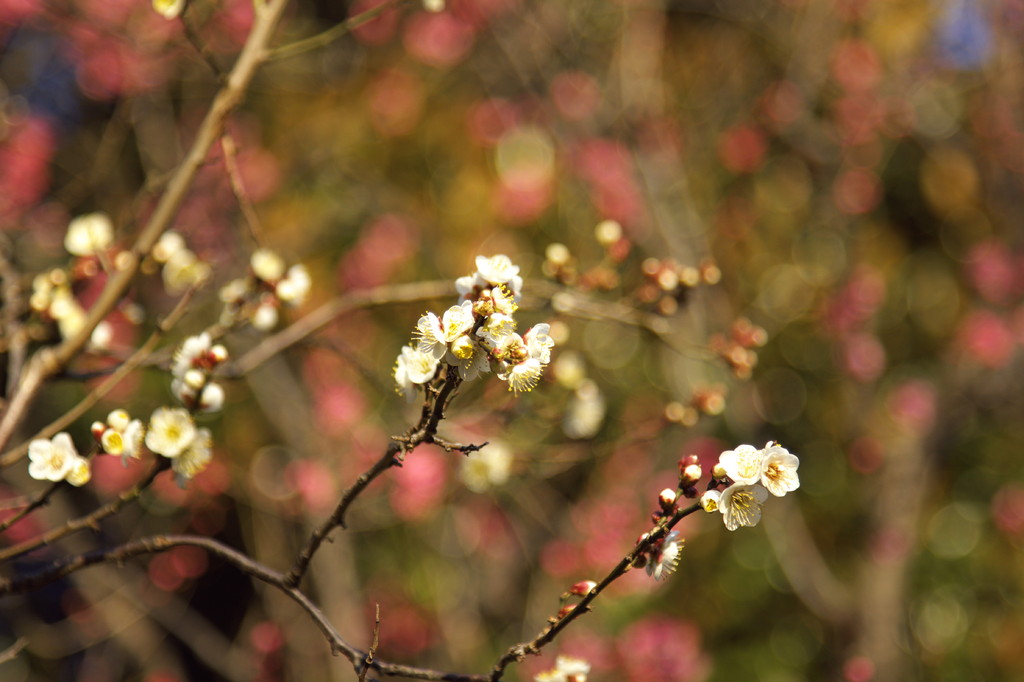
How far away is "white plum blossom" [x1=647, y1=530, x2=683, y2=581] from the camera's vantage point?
102 centimetres

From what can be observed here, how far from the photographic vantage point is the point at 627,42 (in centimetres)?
389

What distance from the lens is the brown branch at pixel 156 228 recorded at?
1.32 metres

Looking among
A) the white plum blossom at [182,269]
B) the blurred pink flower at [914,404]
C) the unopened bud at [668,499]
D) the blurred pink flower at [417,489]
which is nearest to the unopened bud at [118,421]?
the white plum blossom at [182,269]

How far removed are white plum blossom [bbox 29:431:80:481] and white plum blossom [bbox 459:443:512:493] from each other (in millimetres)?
932

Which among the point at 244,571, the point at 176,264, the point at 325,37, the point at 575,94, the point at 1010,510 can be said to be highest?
the point at 575,94

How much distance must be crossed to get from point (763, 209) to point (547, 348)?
4526mm

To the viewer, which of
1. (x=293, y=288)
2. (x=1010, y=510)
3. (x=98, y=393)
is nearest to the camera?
(x=98, y=393)

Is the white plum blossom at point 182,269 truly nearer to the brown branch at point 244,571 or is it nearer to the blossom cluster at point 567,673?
the brown branch at point 244,571

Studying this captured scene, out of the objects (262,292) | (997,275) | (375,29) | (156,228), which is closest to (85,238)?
(156,228)

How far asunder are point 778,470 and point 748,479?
0.29ft

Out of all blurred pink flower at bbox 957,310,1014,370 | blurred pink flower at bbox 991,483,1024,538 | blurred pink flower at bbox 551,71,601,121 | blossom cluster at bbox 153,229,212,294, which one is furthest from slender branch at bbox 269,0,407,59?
blurred pink flower at bbox 991,483,1024,538

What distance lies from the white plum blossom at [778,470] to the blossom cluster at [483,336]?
0.31 metres

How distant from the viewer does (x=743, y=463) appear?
1000mm

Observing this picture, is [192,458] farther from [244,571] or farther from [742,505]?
[742,505]
